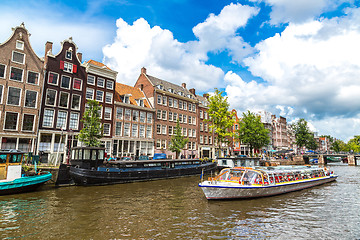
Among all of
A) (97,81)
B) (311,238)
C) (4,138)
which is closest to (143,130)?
(97,81)

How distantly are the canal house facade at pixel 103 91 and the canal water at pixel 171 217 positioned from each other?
2022cm

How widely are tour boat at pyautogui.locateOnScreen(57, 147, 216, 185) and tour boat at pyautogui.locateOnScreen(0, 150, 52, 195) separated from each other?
3697mm

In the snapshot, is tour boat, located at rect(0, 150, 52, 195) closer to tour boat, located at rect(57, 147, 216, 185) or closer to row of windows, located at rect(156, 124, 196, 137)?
tour boat, located at rect(57, 147, 216, 185)

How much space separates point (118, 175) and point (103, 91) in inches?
772

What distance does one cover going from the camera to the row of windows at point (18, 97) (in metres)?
29.9

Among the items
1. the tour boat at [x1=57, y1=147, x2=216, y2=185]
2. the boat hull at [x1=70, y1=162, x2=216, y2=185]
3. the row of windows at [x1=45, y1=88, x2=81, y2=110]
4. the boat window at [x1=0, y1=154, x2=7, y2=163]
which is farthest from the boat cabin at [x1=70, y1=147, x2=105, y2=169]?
the row of windows at [x1=45, y1=88, x2=81, y2=110]

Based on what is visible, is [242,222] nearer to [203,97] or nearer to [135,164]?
[135,164]

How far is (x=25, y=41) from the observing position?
104 feet

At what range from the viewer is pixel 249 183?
18.0 metres

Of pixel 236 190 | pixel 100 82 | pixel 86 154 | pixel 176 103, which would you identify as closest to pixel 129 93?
pixel 100 82

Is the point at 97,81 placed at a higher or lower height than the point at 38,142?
higher

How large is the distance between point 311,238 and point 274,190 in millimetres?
9551

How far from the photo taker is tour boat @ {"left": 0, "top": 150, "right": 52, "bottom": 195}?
59.4ft

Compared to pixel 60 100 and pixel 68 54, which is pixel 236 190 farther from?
pixel 68 54
